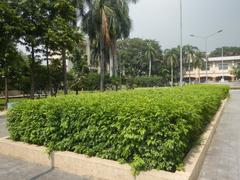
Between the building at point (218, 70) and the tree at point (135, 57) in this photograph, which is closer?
the tree at point (135, 57)

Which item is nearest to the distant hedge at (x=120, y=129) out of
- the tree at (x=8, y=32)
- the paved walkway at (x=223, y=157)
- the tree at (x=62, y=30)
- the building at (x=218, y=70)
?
the paved walkway at (x=223, y=157)

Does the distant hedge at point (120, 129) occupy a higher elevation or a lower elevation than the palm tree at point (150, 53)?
lower

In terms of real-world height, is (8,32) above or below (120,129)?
above

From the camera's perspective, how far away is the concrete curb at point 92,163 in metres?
4.30

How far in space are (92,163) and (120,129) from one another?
31.8 inches

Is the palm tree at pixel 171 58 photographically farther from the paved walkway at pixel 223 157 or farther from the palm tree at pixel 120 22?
the paved walkway at pixel 223 157

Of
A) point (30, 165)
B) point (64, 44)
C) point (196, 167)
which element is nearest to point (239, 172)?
point (196, 167)

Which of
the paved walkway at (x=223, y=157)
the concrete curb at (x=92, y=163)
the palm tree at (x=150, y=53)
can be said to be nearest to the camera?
the concrete curb at (x=92, y=163)

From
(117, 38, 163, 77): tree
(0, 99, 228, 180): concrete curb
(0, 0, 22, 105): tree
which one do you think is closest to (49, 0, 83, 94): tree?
(0, 0, 22, 105): tree

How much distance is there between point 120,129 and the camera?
4.65 meters

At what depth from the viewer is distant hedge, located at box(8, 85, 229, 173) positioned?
4352mm

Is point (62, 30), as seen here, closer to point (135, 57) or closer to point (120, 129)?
point (120, 129)

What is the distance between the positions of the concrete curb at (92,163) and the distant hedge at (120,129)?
14 centimetres

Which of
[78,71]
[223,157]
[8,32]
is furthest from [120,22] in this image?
[223,157]
